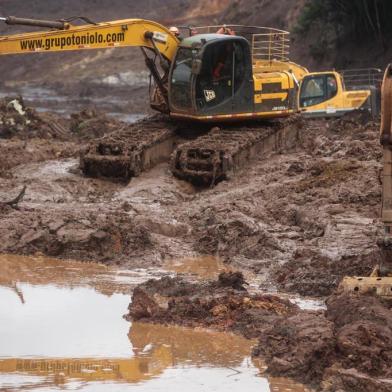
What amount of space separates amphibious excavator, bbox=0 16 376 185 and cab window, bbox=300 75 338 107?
6331 millimetres

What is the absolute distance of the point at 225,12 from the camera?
180ft

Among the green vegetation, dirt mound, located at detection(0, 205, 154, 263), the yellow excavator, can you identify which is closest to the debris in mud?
the yellow excavator

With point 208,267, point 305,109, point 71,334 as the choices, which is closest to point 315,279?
point 208,267

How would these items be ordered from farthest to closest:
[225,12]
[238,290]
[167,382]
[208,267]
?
1. [225,12]
2. [208,267]
3. [238,290]
4. [167,382]

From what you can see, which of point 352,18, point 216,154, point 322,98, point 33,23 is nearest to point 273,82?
point 216,154

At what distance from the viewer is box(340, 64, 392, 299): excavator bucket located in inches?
391

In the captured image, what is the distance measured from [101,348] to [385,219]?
2.77m

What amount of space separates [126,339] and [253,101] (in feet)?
39.7

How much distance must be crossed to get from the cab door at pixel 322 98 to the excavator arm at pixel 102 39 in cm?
854

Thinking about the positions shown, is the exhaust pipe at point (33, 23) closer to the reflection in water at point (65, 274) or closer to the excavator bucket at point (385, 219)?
the reflection in water at point (65, 274)

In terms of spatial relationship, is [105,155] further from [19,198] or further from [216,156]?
[19,198]

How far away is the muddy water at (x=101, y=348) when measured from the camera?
923 cm

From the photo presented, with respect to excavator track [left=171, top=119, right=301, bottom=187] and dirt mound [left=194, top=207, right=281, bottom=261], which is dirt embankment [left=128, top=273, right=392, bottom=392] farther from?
excavator track [left=171, top=119, right=301, bottom=187]

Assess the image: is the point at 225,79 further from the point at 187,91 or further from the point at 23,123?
the point at 23,123
